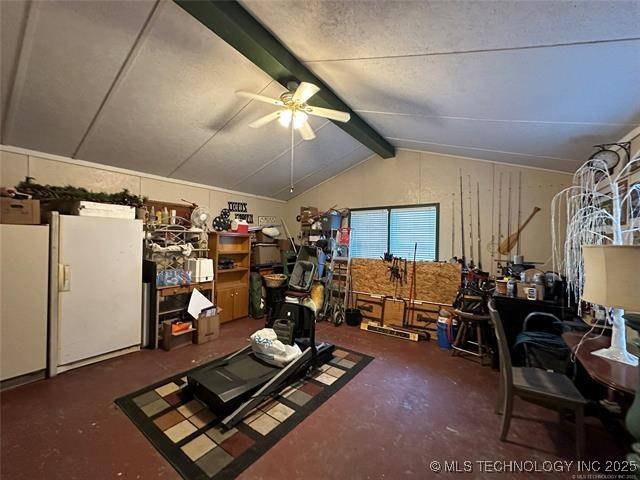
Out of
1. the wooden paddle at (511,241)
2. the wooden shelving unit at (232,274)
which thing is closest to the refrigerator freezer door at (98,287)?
the wooden shelving unit at (232,274)

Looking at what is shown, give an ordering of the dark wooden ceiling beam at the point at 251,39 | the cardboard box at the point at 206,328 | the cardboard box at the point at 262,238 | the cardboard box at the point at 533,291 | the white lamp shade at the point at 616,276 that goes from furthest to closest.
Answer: the cardboard box at the point at 262,238 < the cardboard box at the point at 206,328 < the cardboard box at the point at 533,291 < the dark wooden ceiling beam at the point at 251,39 < the white lamp shade at the point at 616,276

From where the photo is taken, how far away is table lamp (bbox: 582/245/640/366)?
4.73 feet

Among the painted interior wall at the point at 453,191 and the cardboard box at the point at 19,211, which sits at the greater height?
the painted interior wall at the point at 453,191

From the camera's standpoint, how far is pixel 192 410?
2.35 m

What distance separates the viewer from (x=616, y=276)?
1.50 m

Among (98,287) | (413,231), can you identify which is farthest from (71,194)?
(413,231)

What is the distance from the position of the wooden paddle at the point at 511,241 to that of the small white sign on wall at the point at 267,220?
15.2 ft

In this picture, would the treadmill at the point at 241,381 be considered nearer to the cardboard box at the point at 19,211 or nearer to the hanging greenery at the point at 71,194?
the cardboard box at the point at 19,211

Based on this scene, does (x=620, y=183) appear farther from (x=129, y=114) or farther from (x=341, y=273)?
(x=129, y=114)

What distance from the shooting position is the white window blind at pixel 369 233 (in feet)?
17.7

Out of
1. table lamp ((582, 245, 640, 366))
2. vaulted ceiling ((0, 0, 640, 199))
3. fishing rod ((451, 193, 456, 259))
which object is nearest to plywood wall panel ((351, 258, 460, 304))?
fishing rod ((451, 193, 456, 259))

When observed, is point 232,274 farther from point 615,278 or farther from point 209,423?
point 615,278

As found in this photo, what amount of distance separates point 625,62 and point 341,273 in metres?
4.40

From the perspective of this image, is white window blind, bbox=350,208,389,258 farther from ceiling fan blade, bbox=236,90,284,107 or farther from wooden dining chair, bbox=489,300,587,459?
ceiling fan blade, bbox=236,90,284,107
